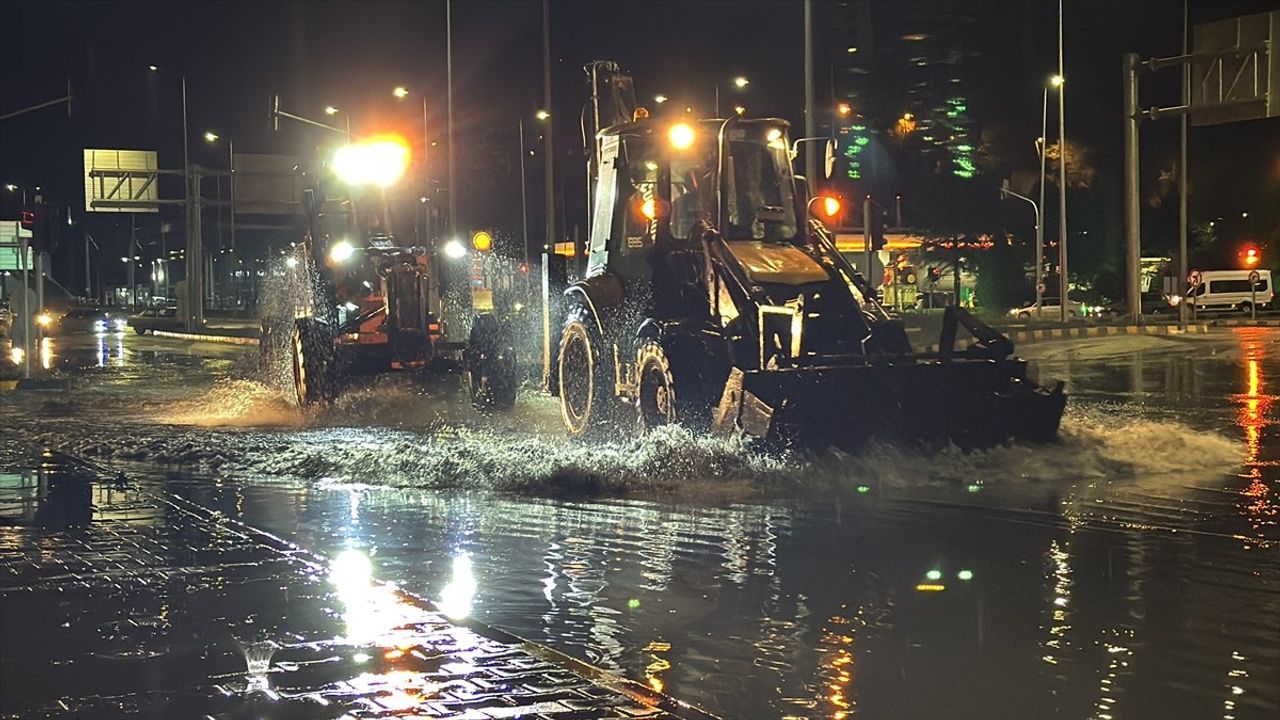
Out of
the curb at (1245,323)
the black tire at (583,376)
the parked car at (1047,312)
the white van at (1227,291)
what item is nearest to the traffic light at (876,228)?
the black tire at (583,376)

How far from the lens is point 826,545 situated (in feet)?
Result: 32.6

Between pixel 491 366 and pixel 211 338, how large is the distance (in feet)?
106

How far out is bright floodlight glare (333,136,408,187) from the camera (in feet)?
66.7

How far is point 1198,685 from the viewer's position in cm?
642

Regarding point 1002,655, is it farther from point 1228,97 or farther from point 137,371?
point 137,371

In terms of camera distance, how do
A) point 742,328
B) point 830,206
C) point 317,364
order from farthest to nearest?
point 317,364 → point 830,206 → point 742,328

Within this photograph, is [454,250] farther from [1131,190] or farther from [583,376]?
[1131,190]

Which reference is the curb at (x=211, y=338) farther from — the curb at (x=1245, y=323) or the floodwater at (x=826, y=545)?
the curb at (x=1245, y=323)

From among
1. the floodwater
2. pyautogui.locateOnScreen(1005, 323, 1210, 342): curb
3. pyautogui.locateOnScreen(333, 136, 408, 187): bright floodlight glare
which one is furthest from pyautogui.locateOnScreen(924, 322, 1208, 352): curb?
pyautogui.locateOnScreen(333, 136, 408, 187): bright floodlight glare

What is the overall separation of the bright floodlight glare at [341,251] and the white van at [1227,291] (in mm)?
50863

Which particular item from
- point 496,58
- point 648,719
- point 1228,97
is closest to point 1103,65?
point 496,58

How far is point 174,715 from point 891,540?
17.3 ft

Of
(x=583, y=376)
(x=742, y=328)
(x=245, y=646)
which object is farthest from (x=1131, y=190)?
(x=245, y=646)

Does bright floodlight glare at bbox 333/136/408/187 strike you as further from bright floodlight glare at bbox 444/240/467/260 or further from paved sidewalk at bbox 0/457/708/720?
paved sidewalk at bbox 0/457/708/720
